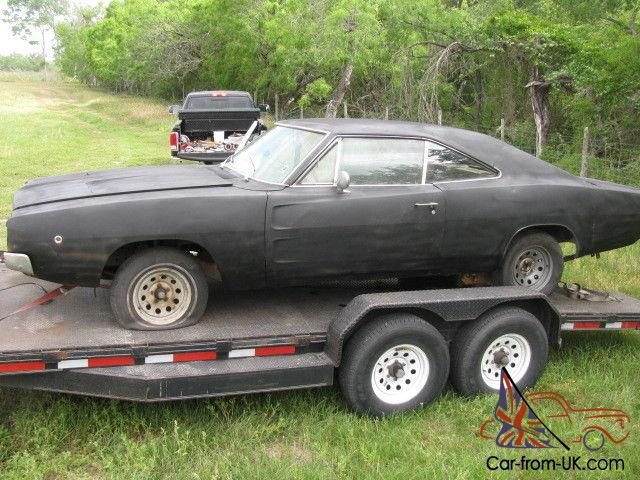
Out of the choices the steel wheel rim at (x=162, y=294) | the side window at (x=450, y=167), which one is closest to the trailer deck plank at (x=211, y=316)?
the steel wheel rim at (x=162, y=294)

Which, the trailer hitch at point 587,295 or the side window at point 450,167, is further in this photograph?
the trailer hitch at point 587,295

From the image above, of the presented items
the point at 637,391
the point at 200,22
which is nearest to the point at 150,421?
the point at 637,391

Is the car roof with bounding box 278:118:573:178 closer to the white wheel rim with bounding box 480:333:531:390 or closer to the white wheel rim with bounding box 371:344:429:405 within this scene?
the white wheel rim with bounding box 480:333:531:390

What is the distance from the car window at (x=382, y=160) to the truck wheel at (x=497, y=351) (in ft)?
3.77

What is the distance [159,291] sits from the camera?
4.53 metres

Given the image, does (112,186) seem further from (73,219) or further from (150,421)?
(150,421)

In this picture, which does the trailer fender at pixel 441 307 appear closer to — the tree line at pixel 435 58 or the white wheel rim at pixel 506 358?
the white wheel rim at pixel 506 358

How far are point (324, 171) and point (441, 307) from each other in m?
1.24

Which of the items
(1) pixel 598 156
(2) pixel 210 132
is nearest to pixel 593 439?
(1) pixel 598 156

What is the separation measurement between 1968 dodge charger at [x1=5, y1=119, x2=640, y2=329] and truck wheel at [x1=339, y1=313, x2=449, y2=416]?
24.0 inches

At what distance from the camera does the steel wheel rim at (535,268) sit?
17.7ft

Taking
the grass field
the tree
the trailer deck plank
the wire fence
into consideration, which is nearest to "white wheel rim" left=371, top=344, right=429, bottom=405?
the grass field

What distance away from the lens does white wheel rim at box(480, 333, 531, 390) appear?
15.8 feet

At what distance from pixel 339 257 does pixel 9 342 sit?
6.94 ft
